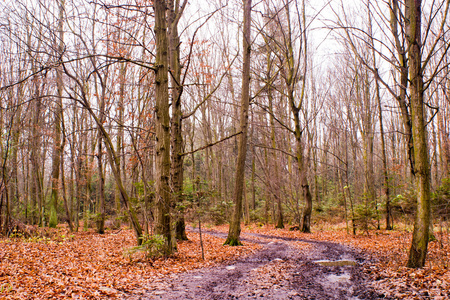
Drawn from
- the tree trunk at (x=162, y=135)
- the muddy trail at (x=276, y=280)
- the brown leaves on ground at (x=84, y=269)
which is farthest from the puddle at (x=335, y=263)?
the tree trunk at (x=162, y=135)

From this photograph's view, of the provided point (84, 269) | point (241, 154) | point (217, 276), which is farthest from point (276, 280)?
point (241, 154)

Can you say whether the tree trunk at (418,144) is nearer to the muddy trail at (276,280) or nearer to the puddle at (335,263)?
the muddy trail at (276,280)

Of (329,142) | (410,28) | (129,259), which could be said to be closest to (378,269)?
(410,28)

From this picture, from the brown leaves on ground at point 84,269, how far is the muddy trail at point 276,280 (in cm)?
46

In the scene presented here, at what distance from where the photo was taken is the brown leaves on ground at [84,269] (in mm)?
3891

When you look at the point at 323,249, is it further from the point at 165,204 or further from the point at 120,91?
the point at 120,91

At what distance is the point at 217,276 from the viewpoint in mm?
5262

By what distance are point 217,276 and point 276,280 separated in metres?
1.11

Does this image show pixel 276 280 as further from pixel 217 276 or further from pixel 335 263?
pixel 335 263

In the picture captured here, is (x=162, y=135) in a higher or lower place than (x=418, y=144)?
higher

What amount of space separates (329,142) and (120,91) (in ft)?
57.4

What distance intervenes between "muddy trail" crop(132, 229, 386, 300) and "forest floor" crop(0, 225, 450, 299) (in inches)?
0.4

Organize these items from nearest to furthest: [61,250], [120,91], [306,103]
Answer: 1. [61,250]
2. [120,91]
3. [306,103]

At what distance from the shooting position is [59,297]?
142 inches
